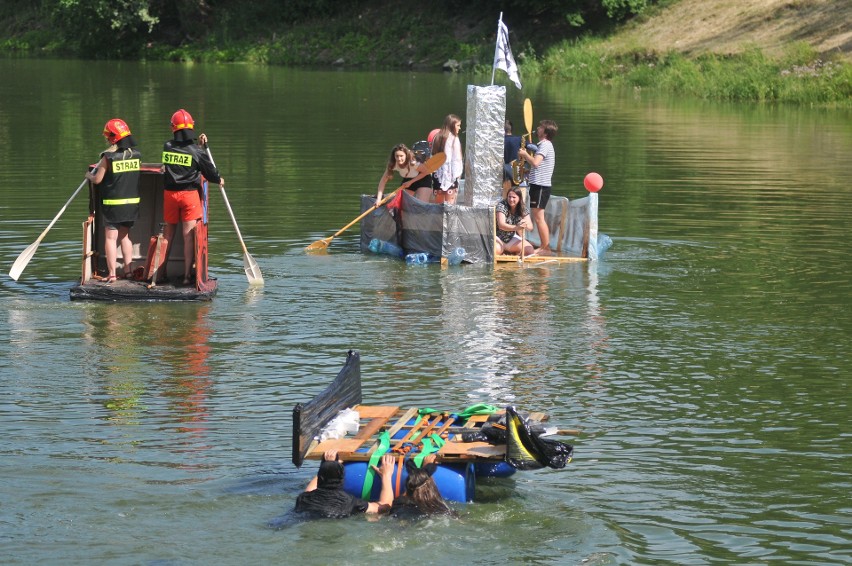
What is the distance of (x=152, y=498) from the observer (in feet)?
28.4

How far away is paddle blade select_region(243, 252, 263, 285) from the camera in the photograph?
589 inches

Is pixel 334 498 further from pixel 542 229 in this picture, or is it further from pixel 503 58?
pixel 503 58

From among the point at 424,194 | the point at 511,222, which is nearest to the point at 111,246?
the point at 424,194

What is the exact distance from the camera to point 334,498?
814 cm

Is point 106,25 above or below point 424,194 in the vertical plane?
above

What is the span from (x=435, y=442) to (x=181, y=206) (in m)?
6.26

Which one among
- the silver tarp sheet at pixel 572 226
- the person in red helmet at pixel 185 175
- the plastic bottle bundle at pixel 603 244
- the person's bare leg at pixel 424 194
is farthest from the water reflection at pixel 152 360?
the plastic bottle bundle at pixel 603 244

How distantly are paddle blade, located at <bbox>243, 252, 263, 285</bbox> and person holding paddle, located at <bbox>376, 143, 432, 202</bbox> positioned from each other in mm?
2454

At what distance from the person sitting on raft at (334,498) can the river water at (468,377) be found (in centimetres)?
10

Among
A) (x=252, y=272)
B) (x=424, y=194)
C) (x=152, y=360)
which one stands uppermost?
(x=424, y=194)

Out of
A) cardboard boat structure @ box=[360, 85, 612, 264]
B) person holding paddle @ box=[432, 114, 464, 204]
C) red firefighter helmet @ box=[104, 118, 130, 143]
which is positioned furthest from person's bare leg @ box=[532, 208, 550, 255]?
red firefighter helmet @ box=[104, 118, 130, 143]

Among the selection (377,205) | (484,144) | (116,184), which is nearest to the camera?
(116,184)

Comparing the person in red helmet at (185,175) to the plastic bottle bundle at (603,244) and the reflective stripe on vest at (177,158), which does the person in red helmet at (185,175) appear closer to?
the reflective stripe on vest at (177,158)

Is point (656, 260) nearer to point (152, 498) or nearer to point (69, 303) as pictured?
point (69, 303)
